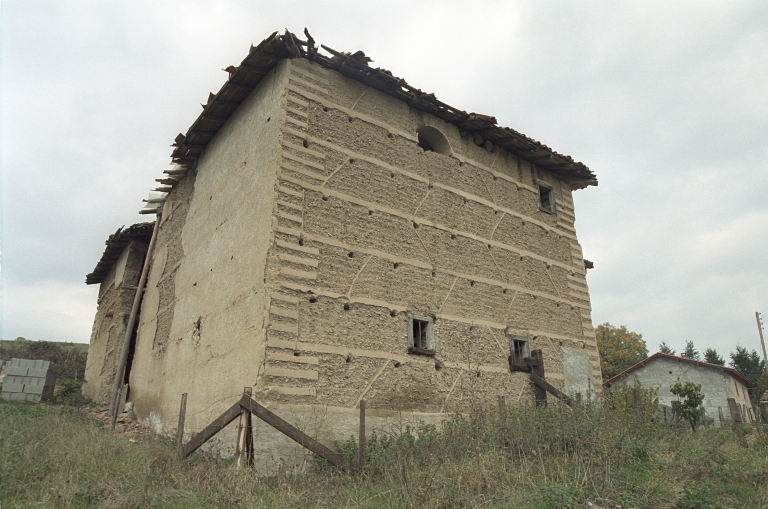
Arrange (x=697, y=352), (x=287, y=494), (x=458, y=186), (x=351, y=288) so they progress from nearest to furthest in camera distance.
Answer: (x=287, y=494) < (x=351, y=288) < (x=458, y=186) < (x=697, y=352)

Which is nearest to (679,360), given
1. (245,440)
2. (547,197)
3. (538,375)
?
(547,197)

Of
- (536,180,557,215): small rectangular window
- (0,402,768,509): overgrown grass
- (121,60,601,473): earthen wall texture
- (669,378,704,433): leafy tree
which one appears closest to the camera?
(0,402,768,509): overgrown grass

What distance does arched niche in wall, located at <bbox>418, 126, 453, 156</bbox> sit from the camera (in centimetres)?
1214

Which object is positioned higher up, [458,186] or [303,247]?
[458,186]

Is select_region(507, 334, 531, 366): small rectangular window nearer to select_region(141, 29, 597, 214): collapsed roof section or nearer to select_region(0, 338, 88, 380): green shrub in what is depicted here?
select_region(141, 29, 597, 214): collapsed roof section

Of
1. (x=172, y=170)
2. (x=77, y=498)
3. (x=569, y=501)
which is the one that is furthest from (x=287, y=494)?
(x=172, y=170)

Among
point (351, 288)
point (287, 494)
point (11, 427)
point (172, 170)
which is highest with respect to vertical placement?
point (172, 170)

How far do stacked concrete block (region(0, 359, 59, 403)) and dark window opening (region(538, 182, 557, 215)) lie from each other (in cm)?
1475

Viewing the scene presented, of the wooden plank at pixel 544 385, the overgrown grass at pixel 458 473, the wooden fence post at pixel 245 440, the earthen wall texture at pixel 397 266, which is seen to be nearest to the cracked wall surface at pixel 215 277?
the earthen wall texture at pixel 397 266

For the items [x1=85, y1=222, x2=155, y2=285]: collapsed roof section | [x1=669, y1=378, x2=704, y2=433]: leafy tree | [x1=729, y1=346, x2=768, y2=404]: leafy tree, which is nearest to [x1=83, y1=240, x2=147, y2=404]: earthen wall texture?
[x1=85, y1=222, x2=155, y2=285]: collapsed roof section

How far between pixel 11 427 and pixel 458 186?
9.67 m

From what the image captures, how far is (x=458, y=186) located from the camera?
11977mm

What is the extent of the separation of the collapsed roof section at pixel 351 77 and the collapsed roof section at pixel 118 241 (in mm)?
1713

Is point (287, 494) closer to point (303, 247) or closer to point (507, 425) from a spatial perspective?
point (507, 425)
